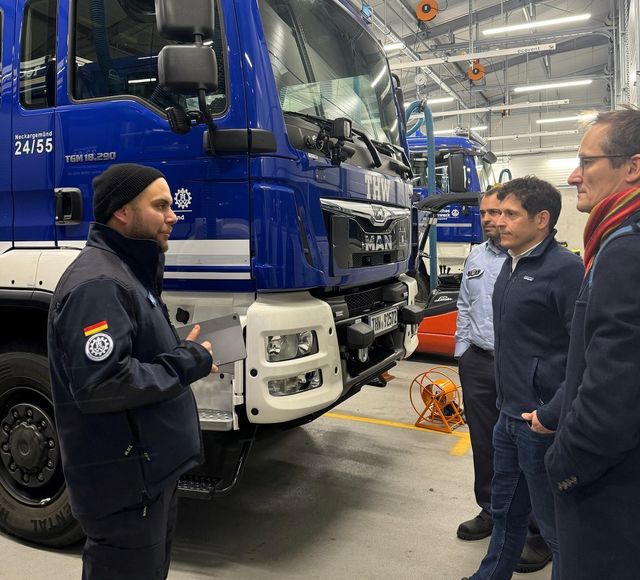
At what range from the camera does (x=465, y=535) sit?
3084 mm

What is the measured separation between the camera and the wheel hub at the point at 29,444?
2816mm

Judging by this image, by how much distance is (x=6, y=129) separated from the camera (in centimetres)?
296

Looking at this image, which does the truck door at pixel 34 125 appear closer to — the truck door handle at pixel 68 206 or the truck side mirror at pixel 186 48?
the truck door handle at pixel 68 206

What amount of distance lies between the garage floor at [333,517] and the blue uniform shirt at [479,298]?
3.19ft

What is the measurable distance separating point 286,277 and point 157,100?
983 millimetres

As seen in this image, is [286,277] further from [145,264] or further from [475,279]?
[475,279]

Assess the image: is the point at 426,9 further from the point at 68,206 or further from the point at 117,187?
the point at 117,187

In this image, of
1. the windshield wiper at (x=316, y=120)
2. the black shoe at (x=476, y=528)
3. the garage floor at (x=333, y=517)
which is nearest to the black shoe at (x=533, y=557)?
the garage floor at (x=333, y=517)

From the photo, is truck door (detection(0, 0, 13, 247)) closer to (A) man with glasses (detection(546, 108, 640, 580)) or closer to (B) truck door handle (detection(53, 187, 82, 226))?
(B) truck door handle (detection(53, 187, 82, 226))

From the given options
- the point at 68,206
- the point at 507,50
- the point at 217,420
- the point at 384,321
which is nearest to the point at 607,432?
the point at 217,420

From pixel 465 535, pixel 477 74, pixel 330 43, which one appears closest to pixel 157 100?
pixel 330 43

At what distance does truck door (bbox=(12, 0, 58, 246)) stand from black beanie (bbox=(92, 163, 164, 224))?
49.3 inches

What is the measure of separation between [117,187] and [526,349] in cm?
152

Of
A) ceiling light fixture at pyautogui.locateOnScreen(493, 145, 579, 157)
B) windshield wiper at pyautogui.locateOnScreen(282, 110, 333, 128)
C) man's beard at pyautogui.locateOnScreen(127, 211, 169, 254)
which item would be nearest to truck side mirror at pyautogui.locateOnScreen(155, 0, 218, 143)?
windshield wiper at pyautogui.locateOnScreen(282, 110, 333, 128)
